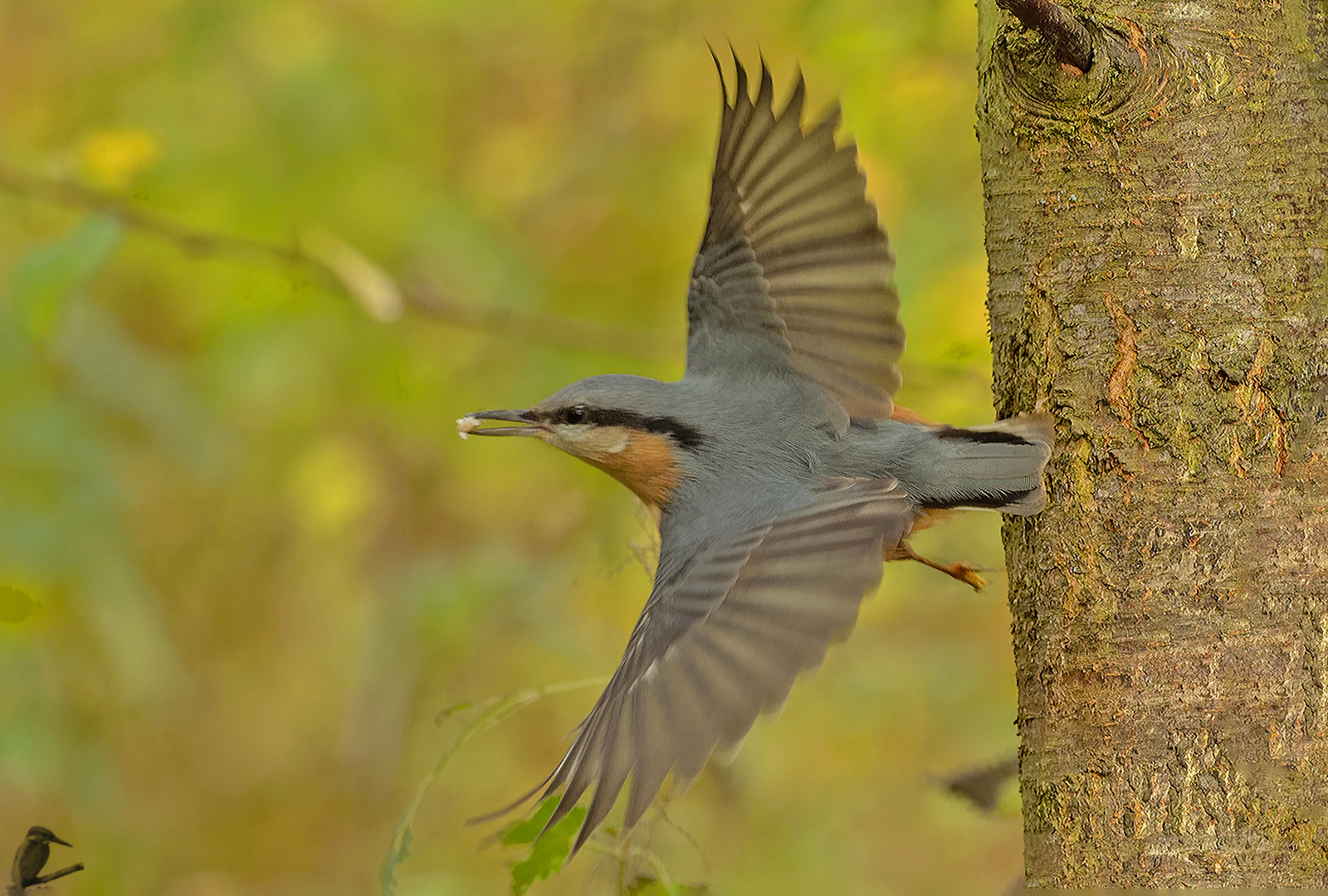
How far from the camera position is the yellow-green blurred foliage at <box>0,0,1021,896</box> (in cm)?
371

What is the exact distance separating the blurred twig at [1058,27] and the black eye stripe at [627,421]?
1001 millimetres

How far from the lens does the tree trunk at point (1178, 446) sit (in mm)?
1457

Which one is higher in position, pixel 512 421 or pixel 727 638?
pixel 512 421

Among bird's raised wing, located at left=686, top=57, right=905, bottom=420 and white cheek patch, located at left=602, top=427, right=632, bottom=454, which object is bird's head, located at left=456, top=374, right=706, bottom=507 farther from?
bird's raised wing, located at left=686, top=57, right=905, bottom=420

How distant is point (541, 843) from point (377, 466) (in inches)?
130

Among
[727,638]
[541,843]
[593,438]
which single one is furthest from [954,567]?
[541,843]

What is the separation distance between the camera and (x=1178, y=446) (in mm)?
1549

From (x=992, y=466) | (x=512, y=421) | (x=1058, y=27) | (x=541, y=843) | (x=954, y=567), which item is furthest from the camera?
(x=512, y=421)

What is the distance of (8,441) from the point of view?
3697mm

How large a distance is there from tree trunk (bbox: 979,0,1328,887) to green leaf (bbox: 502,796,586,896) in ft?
2.15

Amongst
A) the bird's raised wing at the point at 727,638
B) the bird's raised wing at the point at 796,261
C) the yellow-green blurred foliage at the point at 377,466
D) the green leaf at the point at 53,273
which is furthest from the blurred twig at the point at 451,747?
the yellow-green blurred foliage at the point at 377,466

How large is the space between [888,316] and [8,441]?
2835 mm

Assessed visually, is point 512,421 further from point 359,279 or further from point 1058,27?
point 1058,27

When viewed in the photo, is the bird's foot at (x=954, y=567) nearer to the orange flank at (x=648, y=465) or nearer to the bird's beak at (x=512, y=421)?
the orange flank at (x=648, y=465)
